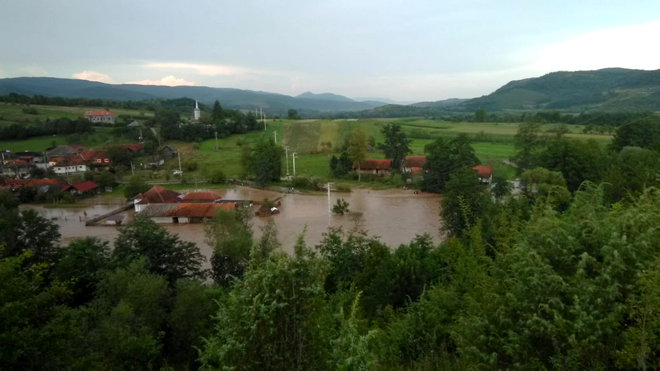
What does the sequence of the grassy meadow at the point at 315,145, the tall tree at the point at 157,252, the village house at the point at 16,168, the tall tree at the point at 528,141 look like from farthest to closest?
the grassy meadow at the point at 315,145, the village house at the point at 16,168, the tall tree at the point at 528,141, the tall tree at the point at 157,252

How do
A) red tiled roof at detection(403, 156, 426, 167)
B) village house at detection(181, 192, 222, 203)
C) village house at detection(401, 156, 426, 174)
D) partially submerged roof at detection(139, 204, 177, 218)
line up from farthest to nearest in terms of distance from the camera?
red tiled roof at detection(403, 156, 426, 167) < village house at detection(401, 156, 426, 174) < village house at detection(181, 192, 222, 203) < partially submerged roof at detection(139, 204, 177, 218)

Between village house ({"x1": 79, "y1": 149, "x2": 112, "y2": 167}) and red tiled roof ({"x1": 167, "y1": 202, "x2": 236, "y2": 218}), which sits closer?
red tiled roof ({"x1": 167, "y1": 202, "x2": 236, "y2": 218})

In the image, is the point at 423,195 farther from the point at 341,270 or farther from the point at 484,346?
the point at 484,346

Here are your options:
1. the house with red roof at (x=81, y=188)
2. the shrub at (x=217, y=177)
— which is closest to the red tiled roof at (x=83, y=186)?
the house with red roof at (x=81, y=188)

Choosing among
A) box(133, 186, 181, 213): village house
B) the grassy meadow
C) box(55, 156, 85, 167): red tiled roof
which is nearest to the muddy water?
box(133, 186, 181, 213): village house

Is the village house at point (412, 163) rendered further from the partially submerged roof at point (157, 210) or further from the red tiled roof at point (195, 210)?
the partially submerged roof at point (157, 210)

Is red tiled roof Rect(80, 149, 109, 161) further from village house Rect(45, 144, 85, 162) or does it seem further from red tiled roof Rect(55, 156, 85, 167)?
village house Rect(45, 144, 85, 162)

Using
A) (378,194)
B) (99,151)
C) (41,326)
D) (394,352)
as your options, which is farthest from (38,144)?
(394,352)
